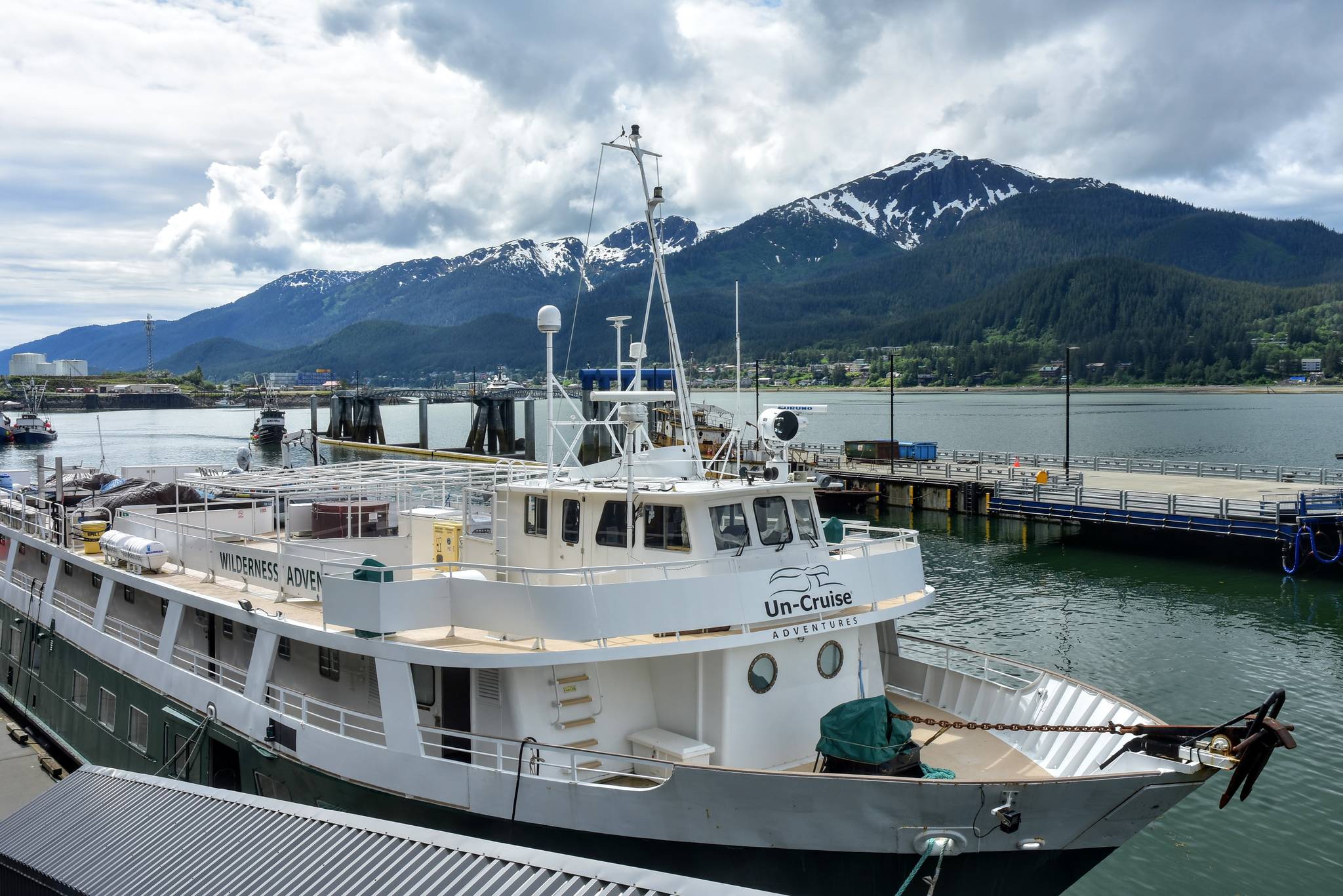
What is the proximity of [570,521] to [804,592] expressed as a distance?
11.7 ft

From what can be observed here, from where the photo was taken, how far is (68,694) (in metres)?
18.3

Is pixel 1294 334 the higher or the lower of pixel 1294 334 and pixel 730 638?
the higher

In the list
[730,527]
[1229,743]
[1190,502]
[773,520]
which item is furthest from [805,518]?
[1190,502]

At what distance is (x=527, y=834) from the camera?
10.7 m

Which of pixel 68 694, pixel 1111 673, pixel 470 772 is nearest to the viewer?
pixel 470 772

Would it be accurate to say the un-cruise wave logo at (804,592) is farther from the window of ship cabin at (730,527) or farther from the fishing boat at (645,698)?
the window of ship cabin at (730,527)

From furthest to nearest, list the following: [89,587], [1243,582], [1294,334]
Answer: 1. [1294,334]
2. [1243,582]
3. [89,587]

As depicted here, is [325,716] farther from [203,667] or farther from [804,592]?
[804,592]

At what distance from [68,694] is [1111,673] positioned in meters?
24.4

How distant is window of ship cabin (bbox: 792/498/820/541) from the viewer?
13266mm

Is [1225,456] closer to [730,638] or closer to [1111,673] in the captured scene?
[1111,673]

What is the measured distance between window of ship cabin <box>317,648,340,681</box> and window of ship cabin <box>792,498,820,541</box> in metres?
6.83

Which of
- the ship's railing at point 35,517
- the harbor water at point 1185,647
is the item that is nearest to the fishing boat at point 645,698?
the harbor water at point 1185,647

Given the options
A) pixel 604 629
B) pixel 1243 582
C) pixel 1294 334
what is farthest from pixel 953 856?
pixel 1294 334
